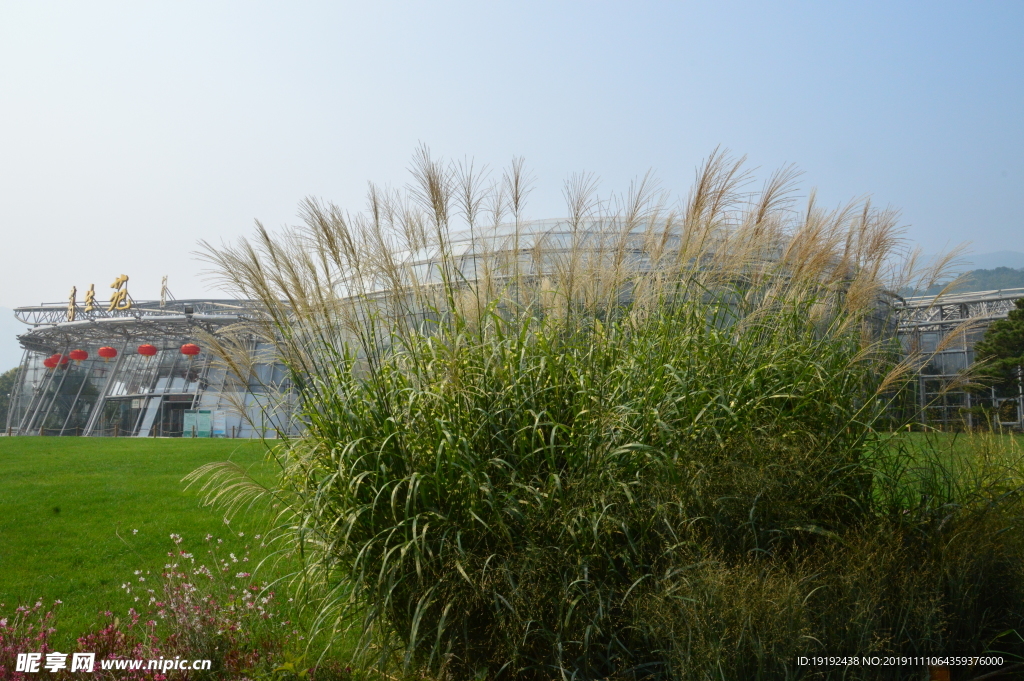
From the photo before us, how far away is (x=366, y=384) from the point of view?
140 inches

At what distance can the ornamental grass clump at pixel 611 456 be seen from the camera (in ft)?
8.86

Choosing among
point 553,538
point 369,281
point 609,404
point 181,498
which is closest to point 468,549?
point 553,538

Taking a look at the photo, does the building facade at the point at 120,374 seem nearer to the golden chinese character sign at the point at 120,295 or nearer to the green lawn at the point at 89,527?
the golden chinese character sign at the point at 120,295

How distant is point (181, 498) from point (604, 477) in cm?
589

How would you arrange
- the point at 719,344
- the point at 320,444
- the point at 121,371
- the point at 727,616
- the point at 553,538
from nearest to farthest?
the point at 727,616 → the point at 553,538 → the point at 320,444 → the point at 719,344 → the point at 121,371

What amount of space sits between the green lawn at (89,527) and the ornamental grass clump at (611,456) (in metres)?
1.53

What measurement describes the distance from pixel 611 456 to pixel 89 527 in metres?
5.24

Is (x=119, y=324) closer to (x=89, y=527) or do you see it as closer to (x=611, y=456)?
(x=89, y=527)

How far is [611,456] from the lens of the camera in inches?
119

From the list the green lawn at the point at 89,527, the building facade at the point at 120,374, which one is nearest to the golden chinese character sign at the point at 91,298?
the building facade at the point at 120,374

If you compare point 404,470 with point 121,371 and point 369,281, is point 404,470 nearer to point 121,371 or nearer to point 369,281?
point 369,281

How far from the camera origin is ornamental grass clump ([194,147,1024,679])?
2701 millimetres

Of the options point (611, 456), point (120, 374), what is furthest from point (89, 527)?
point (120, 374)

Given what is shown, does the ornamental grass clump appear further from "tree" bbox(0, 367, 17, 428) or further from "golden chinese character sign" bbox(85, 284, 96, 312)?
"tree" bbox(0, 367, 17, 428)
